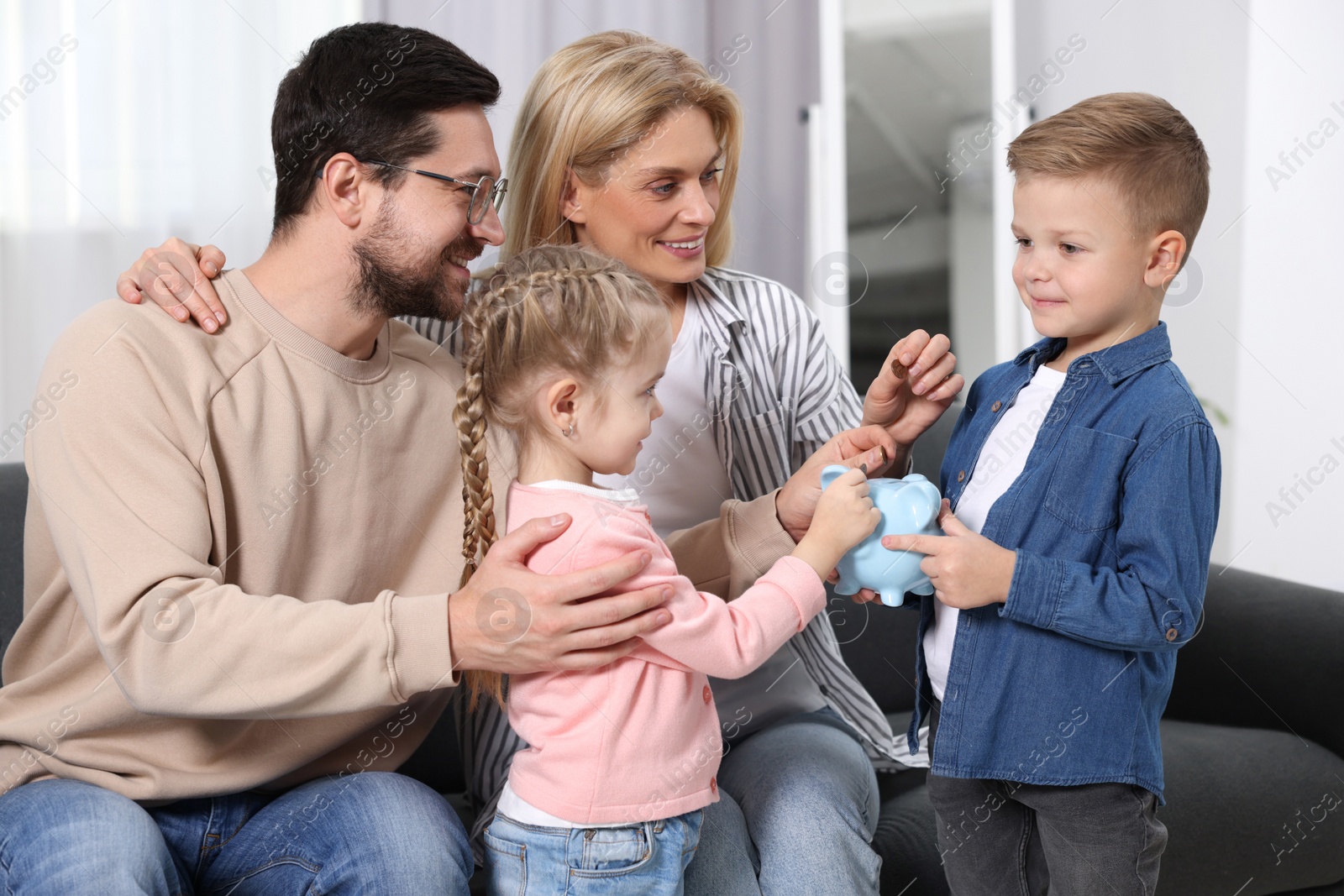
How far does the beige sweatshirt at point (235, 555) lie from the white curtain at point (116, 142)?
118cm

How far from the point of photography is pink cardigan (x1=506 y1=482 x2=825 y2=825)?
1.11m

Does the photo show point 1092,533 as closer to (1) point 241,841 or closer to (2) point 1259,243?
(1) point 241,841

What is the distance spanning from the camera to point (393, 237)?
4.48ft

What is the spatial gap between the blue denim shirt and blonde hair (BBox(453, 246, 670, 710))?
46cm

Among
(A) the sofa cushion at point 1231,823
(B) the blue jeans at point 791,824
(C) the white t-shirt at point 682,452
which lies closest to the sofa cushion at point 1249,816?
(A) the sofa cushion at point 1231,823

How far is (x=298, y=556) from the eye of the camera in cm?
132

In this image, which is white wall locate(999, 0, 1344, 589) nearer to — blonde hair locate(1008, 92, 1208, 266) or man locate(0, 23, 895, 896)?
blonde hair locate(1008, 92, 1208, 266)

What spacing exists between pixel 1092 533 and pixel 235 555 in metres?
0.95

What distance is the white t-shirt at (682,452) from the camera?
1.64 metres

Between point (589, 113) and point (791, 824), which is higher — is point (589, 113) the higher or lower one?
the higher one

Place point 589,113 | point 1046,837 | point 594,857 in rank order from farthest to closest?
point 589,113 < point 1046,837 < point 594,857

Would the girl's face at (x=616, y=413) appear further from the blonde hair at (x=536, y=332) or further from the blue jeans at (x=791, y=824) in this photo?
the blue jeans at (x=791, y=824)

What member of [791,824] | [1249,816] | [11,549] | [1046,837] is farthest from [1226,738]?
[11,549]

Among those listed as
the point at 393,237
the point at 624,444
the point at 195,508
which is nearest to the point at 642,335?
the point at 624,444
